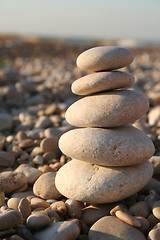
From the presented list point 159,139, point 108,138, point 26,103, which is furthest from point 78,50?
point 108,138

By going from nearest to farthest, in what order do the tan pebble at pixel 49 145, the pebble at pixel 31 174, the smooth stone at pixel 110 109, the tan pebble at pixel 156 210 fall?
the tan pebble at pixel 156 210, the smooth stone at pixel 110 109, the pebble at pixel 31 174, the tan pebble at pixel 49 145

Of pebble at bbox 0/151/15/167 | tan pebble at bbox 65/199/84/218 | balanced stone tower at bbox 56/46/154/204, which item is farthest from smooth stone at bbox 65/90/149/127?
pebble at bbox 0/151/15/167

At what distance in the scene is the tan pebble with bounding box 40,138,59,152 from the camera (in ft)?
14.8

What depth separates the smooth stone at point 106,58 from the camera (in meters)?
3.07

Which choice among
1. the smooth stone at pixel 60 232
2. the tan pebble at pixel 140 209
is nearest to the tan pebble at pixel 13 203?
the smooth stone at pixel 60 232

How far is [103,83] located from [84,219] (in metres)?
1.46

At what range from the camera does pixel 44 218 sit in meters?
2.55

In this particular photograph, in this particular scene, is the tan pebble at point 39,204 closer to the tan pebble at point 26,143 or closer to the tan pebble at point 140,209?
the tan pebble at point 140,209

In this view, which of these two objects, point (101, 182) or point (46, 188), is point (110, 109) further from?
point (46, 188)

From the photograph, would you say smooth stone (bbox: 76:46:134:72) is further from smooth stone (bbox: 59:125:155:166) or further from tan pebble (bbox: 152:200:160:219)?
tan pebble (bbox: 152:200:160:219)

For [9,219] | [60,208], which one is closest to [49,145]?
[60,208]

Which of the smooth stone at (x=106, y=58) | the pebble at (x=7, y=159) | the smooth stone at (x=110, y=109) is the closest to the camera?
the smooth stone at (x=110, y=109)

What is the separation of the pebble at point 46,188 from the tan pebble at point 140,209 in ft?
3.07

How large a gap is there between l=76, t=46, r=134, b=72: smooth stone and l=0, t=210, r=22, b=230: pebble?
1759 mm
